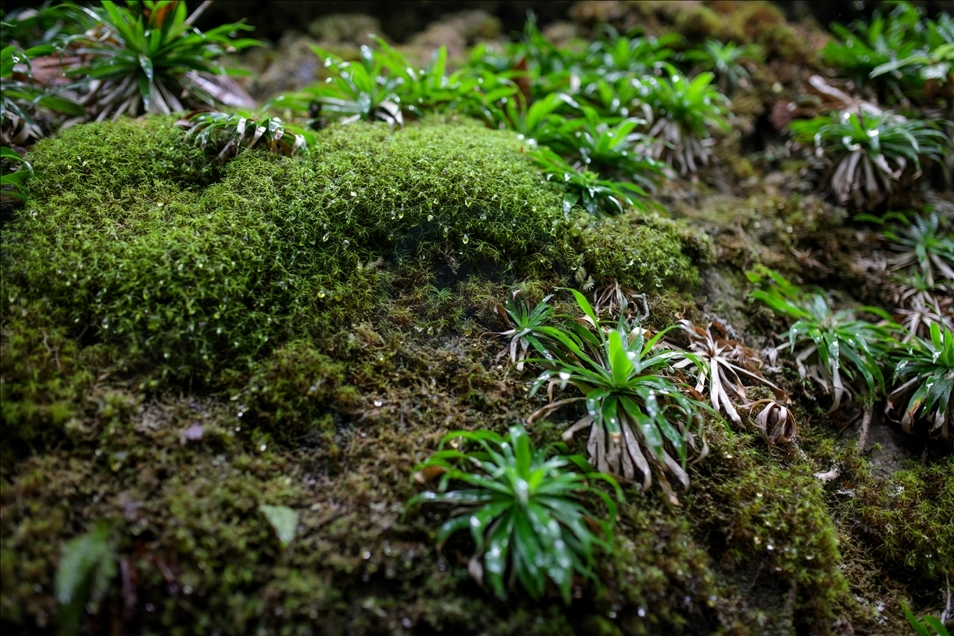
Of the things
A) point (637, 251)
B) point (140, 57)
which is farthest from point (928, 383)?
point (140, 57)

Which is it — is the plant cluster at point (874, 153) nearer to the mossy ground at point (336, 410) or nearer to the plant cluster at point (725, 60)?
the plant cluster at point (725, 60)

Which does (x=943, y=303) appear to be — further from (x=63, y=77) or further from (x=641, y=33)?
(x=63, y=77)

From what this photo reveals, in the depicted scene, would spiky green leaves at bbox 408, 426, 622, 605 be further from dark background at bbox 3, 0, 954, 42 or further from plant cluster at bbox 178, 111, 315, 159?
dark background at bbox 3, 0, 954, 42

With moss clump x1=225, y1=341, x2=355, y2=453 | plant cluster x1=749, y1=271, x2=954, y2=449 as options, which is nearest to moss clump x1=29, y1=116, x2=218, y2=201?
moss clump x1=225, y1=341, x2=355, y2=453

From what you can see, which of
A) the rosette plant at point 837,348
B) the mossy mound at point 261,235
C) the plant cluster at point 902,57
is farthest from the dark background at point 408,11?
the rosette plant at point 837,348

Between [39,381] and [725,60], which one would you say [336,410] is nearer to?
[39,381]

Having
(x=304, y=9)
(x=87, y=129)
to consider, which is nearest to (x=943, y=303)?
(x=87, y=129)
